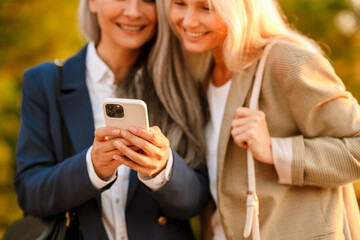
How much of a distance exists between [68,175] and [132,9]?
976 mm

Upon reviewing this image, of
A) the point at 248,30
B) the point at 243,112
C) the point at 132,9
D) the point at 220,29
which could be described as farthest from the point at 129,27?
the point at 243,112

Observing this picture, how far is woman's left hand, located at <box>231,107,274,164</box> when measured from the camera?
1.93 m

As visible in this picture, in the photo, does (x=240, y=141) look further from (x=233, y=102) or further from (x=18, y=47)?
(x=18, y=47)

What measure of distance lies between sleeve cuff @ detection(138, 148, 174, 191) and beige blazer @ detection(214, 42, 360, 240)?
0.96ft

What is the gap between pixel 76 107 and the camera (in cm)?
220

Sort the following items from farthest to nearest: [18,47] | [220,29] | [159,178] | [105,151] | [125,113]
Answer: [18,47]
[220,29]
[159,178]
[105,151]
[125,113]

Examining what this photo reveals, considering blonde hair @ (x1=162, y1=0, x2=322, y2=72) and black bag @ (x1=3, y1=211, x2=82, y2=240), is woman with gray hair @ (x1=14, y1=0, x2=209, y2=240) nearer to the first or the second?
black bag @ (x1=3, y1=211, x2=82, y2=240)

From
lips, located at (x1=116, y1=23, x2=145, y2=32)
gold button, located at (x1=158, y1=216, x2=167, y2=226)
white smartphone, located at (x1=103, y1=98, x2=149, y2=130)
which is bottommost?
gold button, located at (x1=158, y1=216, x2=167, y2=226)

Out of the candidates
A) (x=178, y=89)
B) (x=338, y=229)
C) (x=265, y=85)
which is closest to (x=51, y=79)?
(x=178, y=89)

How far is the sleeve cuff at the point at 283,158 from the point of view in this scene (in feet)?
6.30

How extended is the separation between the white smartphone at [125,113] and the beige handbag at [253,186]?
607 mm

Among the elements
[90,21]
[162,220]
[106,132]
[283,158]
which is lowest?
[162,220]

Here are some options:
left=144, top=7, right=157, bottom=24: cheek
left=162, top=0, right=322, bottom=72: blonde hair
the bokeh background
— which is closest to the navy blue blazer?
left=144, top=7, right=157, bottom=24: cheek

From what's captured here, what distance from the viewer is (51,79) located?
2.25 m
